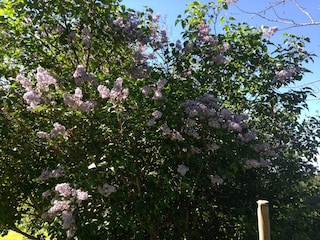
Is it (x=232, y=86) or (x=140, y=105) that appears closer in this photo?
(x=140, y=105)

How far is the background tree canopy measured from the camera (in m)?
2.77

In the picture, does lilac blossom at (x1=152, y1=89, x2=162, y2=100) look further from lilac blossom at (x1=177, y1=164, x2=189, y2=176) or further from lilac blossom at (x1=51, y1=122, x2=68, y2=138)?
lilac blossom at (x1=51, y1=122, x2=68, y2=138)

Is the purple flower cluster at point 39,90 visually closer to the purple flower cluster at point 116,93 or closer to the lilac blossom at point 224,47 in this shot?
the purple flower cluster at point 116,93

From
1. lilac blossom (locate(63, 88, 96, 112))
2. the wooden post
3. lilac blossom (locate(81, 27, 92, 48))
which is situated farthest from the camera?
lilac blossom (locate(81, 27, 92, 48))

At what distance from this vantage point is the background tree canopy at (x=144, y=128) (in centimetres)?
277

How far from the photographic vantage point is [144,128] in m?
2.87

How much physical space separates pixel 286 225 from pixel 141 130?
5.93 feet

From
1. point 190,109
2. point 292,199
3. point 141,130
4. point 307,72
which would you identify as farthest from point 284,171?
point 141,130

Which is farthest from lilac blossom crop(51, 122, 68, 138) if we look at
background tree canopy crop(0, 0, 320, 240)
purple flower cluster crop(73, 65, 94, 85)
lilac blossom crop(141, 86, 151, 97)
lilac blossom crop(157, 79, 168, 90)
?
lilac blossom crop(157, 79, 168, 90)

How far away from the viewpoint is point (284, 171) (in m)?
3.78

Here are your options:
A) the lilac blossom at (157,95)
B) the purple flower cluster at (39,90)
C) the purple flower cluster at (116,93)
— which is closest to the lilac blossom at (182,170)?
the lilac blossom at (157,95)

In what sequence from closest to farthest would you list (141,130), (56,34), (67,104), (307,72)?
(67,104), (141,130), (56,34), (307,72)

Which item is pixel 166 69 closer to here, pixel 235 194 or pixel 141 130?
pixel 141 130

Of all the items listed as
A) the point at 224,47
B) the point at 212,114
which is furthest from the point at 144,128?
the point at 224,47
